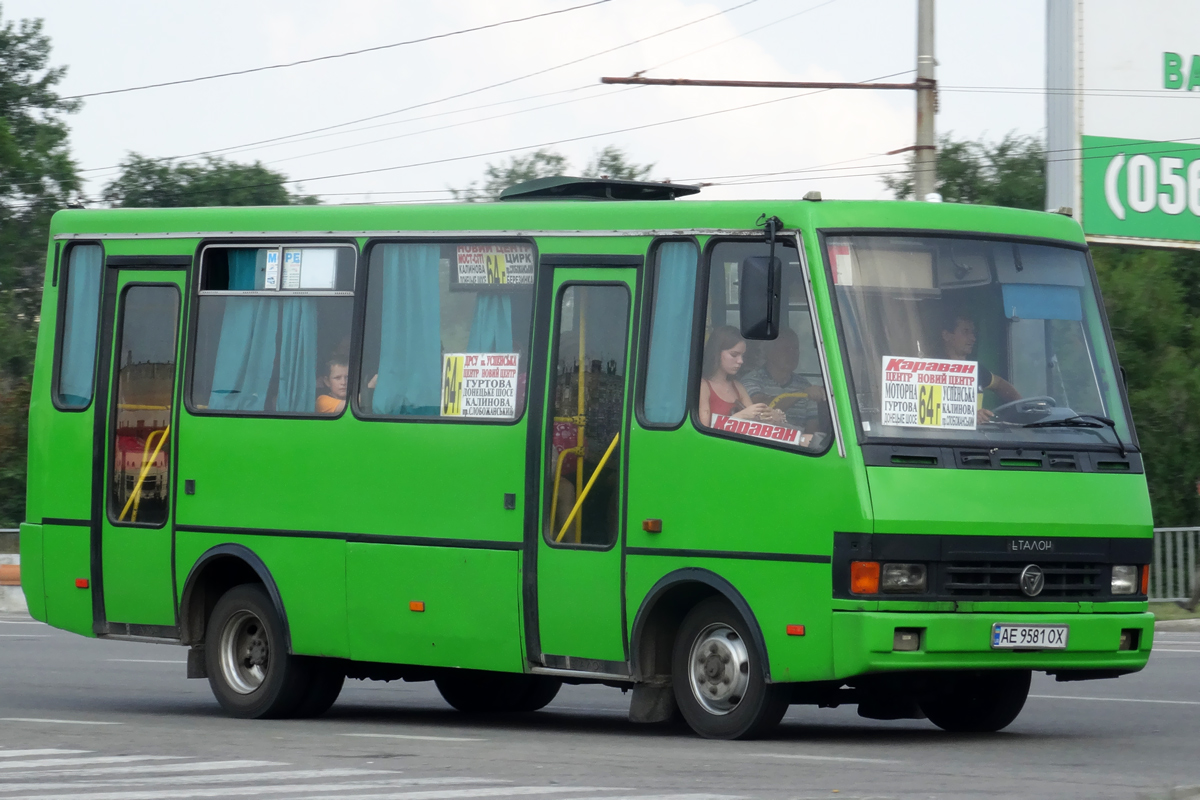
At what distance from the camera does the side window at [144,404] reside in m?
13.9

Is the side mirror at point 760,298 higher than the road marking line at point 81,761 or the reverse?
higher

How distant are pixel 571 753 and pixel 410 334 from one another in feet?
10.4

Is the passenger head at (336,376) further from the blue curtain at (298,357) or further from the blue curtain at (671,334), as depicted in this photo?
the blue curtain at (671,334)

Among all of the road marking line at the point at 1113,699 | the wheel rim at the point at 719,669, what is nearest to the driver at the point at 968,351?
the wheel rim at the point at 719,669

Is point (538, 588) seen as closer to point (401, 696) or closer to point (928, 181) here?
point (401, 696)

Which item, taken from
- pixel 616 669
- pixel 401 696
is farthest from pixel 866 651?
pixel 401 696

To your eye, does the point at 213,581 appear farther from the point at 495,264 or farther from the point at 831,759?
the point at 831,759

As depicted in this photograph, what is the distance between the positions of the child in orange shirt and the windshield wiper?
4.29 meters

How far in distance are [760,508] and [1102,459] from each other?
1852mm

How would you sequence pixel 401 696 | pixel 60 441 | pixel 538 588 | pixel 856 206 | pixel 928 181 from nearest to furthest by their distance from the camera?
pixel 856 206 < pixel 538 588 < pixel 60 441 < pixel 401 696 < pixel 928 181

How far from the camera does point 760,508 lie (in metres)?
11.0

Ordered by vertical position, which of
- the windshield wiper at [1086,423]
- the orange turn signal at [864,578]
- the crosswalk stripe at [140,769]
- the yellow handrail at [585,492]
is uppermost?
the windshield wiper at [1086,423]

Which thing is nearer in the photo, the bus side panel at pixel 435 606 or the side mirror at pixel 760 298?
the side mirror at pixel 760 298

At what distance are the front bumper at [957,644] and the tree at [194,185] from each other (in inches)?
2087
